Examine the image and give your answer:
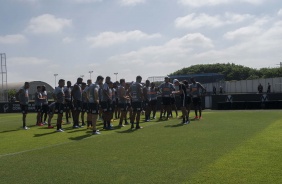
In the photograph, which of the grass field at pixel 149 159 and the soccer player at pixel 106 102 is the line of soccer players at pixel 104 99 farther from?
the grass field at pixel 149 159

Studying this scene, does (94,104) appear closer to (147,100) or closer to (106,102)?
(106,102)

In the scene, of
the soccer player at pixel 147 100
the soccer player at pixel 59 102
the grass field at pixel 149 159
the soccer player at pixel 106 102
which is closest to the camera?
the grass field at pixel 149 159

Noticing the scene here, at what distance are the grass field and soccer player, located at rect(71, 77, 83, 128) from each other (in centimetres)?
474

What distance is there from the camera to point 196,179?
19.9 ft

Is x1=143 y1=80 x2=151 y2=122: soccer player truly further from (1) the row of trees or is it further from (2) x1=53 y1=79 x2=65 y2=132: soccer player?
(1) the row of trees

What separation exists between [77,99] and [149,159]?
966 cm

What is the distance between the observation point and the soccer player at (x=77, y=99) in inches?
658

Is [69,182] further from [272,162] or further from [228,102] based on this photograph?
[228,102]

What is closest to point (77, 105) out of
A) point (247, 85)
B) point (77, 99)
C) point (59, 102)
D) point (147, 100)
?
point (77, 99)

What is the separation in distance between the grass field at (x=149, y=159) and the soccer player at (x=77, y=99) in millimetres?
4736

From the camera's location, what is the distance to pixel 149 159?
7957 mm

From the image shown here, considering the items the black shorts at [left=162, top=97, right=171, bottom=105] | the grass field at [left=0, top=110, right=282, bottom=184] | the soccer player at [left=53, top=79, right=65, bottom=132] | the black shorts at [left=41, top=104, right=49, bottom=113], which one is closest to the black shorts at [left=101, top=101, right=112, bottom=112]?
the soccer player at [left=53, top=79, right=65, bottom=132]

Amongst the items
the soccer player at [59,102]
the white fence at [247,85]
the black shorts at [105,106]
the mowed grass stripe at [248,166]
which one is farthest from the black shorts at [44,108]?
the white fence at [247,85]

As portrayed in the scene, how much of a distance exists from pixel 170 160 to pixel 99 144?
3.38 meters
